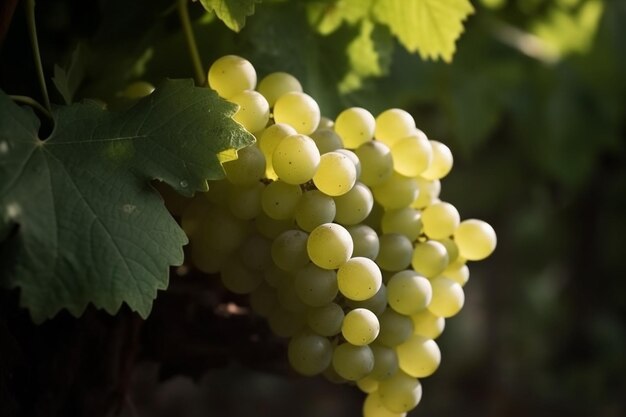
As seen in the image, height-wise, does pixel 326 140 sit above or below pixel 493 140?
above

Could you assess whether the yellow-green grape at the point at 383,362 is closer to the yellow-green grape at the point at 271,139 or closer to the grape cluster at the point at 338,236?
the grape cluster at the point at 338,236

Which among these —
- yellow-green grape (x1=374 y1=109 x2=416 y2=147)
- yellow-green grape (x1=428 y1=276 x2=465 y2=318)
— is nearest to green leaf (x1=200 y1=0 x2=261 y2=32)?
yellow-green grape (x1=374 y1=109 x2=416 y2=147)

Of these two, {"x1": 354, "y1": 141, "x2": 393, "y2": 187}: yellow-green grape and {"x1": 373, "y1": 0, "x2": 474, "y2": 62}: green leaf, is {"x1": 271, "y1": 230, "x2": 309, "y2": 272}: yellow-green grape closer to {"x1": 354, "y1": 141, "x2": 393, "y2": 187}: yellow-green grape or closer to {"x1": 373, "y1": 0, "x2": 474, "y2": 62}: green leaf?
{"x1": 354, "y1": 141, "x2": 393, "y2": 187}: yellow-green grape

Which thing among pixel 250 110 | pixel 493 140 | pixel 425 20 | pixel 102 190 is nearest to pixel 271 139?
pixel 250 110

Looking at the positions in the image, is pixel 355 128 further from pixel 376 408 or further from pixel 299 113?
pixel 376 408

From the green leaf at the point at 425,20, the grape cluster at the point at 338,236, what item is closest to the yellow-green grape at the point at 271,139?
the grape cluster at the point at 338,236

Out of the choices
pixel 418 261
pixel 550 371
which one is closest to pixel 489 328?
pixel 550 371
